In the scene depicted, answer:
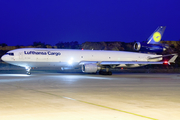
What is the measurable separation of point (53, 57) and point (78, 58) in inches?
147

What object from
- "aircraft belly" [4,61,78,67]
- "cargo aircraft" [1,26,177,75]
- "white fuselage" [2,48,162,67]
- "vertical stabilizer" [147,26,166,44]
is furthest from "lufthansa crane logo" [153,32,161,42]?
"aircraft belly" [4,61,78,67]

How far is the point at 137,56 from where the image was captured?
39.4m

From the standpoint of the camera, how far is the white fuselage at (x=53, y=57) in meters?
32.2

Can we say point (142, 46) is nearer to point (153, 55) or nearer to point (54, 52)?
point (153, 55)

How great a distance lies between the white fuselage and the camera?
3225 cm

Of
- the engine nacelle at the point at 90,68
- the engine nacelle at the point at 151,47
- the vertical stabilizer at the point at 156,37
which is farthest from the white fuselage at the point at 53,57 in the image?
the vertical stabilizer at the point at 156,37

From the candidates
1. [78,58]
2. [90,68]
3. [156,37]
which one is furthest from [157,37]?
[90,68]

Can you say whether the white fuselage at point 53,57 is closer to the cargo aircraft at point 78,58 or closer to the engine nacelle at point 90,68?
the cargo aircraft at point 78,58

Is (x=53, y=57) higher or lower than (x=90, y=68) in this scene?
higher

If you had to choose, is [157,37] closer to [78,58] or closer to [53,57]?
[78,58]

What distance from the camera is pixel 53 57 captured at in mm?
33312

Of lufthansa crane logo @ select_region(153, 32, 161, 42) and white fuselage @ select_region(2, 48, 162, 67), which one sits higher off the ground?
lufthansa crane logo @ select_region(153, 32, 161, 42)

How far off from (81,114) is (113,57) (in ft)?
98.7

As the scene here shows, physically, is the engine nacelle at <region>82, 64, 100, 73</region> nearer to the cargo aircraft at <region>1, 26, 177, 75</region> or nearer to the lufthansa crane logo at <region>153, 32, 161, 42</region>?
the cargo aircraft at <region>1, 26, 177, 75</region>
